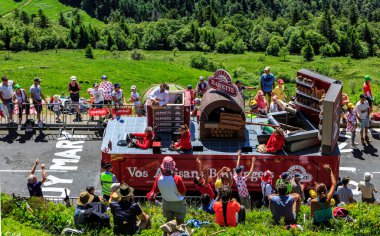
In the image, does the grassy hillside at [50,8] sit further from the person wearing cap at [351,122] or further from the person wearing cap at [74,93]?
the person wearing cap at [351,122]

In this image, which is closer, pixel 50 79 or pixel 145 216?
pixel 145 216

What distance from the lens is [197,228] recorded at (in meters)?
14.2

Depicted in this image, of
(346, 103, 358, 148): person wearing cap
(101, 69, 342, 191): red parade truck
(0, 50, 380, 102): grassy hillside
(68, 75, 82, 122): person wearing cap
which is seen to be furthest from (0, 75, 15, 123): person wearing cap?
(346, 103, 358, 148): person wearing cap

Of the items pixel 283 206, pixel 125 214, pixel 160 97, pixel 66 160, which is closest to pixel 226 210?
pixel 283 206

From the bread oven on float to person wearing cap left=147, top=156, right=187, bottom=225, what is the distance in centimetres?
599

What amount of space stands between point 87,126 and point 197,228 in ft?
42.2

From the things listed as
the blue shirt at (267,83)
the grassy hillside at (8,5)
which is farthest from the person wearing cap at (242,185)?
the grassy hillside at (8,5)

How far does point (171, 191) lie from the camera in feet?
49.3

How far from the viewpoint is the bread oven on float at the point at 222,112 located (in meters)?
20.8

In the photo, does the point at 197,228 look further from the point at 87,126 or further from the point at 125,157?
the point at 87,126

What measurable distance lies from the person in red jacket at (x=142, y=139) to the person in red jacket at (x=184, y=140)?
0.83 metres

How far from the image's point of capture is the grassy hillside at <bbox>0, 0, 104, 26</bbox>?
129 m

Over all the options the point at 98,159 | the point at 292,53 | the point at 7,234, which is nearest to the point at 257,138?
the point at 98,159

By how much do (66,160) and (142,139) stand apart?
369cm
